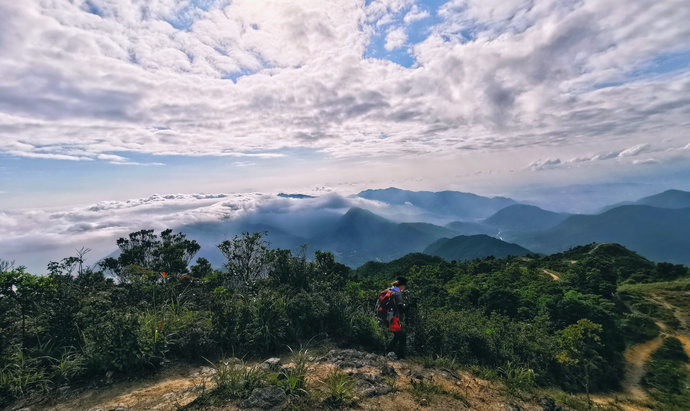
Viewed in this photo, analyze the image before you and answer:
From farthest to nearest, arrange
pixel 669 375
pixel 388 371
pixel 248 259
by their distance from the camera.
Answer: pixel 248 259
pixel 669 375
pixel 388 371

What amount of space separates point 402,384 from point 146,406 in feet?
15.7

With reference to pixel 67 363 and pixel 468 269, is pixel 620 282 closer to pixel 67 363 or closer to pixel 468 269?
pixel 468 269

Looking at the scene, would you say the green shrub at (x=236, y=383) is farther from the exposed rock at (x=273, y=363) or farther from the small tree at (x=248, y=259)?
the small tree at (x=248, y=259)

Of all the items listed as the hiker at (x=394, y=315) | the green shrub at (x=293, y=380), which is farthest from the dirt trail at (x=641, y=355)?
the green shrub at (x=293, y=380)

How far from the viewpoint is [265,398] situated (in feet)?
15.6

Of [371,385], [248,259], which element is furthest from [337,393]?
[248,259]

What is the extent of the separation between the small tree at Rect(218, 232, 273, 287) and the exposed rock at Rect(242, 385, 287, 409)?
7.05 metres

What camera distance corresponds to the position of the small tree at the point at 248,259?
1279 cm

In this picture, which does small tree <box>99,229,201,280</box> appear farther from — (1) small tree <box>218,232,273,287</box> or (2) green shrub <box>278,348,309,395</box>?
(2) green shrub <box>278,348,309,395</box>

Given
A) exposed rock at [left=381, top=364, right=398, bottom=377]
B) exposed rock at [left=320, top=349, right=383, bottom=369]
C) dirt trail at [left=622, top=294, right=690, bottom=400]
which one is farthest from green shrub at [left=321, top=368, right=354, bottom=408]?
dirt trail at [left=622, top=294, right=690, bottom=400]

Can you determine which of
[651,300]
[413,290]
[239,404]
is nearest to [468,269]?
[651,300]

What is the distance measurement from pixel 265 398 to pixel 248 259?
11.3m

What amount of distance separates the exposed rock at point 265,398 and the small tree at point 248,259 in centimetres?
705

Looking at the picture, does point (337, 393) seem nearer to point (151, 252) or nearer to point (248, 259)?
point (248, 259)
